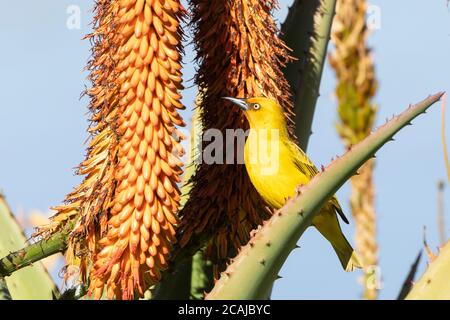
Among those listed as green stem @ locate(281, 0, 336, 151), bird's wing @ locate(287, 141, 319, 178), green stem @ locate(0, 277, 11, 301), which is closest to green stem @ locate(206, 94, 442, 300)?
green stem @ locate(0, 277, 11, 301)

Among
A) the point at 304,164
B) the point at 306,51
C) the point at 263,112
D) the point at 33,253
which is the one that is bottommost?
the point at 33,253

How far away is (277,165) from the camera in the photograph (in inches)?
128

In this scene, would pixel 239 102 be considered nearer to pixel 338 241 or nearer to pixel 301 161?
pixel 301 161

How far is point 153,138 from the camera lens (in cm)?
216

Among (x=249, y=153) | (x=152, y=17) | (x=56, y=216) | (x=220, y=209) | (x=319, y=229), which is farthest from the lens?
(x=319, y=229)

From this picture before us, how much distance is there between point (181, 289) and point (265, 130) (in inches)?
24.0

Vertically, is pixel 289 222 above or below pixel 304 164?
below

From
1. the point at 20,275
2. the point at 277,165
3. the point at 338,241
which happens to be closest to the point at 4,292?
the point at 20,275

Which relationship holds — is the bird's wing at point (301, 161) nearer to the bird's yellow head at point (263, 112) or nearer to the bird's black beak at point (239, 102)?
the bird's yellow head at point (263, 112)

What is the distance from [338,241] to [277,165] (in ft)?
1.20

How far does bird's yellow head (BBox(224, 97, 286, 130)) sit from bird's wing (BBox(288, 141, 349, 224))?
4.8 inches

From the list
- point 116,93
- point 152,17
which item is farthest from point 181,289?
point 152,17
